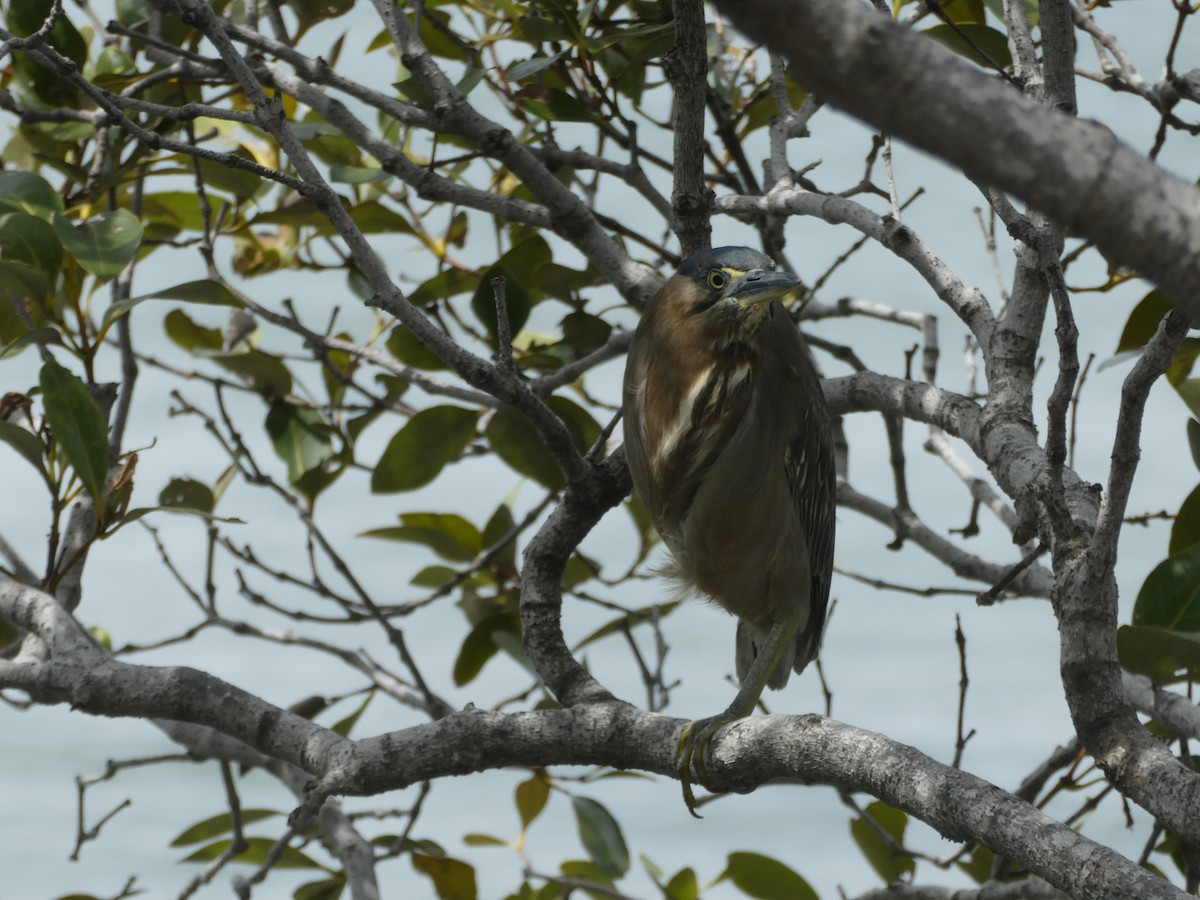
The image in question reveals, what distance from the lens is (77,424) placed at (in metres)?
1.84

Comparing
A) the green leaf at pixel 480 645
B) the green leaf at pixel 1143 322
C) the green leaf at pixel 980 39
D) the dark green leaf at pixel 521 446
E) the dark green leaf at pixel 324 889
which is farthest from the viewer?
the green leaf at pixel 480 645

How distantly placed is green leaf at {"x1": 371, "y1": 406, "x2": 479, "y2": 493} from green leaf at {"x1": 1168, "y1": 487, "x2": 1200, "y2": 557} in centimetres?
128

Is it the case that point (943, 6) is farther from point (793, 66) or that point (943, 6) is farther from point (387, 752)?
point (793, 66)

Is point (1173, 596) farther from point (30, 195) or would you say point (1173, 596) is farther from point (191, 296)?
point (30, 195)

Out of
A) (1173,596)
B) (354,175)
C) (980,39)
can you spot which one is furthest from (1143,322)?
(354,175)

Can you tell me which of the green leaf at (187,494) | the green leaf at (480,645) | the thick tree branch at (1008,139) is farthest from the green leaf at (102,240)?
the thick tree branch at (1008,139)

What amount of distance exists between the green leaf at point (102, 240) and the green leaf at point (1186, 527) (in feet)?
5.38

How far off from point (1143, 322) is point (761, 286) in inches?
24.0

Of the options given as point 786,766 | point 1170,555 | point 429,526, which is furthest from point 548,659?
point 1170,555

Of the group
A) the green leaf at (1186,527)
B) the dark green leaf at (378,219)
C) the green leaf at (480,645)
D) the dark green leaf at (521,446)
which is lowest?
the green leaf at (1186,527)

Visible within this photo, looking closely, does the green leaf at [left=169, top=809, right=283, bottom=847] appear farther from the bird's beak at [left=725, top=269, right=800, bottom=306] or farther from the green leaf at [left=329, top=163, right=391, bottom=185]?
the bird's beak at [left=725, top=269, right=800, bottom=306]

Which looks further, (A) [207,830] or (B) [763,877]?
(A) [207,830]

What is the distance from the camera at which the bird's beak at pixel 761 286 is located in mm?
2072

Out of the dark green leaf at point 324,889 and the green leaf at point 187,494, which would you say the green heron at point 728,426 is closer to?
the dark green leaf at point 324,889
